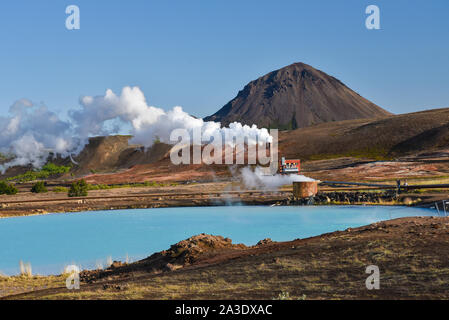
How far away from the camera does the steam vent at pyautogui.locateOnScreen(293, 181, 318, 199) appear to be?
137ft

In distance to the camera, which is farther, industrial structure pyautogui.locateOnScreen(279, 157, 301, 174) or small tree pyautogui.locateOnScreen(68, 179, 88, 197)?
industrial structure pyautogui.locateOnScreen(279, 157, 301, 174)

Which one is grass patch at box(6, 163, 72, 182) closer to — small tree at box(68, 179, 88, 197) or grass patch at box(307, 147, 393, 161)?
grass patch at box(307, 147, 393, 161)

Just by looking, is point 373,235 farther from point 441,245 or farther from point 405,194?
point 405,194

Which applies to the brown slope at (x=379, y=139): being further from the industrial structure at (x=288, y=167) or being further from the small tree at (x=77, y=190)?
the small tree at (x=77, y=190)

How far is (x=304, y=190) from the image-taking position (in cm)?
4203

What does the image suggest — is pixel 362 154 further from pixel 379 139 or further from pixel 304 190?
pixel 304 190

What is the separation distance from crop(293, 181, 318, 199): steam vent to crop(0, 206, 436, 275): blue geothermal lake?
244 centimetres

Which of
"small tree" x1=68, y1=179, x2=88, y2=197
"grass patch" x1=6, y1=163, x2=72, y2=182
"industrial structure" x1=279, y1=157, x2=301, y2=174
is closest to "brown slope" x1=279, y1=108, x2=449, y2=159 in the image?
"industrial structure" x1=279, y1=157, x2=301, y2=174

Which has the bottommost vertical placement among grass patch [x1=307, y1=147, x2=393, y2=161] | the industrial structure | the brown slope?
the industrial structure

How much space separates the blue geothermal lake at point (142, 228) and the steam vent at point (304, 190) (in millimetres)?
2441

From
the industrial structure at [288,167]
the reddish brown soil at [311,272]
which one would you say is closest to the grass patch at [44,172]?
the industrial structure at [288,167]

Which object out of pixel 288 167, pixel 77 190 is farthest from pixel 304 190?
pixel 77 190

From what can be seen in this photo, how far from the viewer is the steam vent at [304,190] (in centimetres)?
4181
